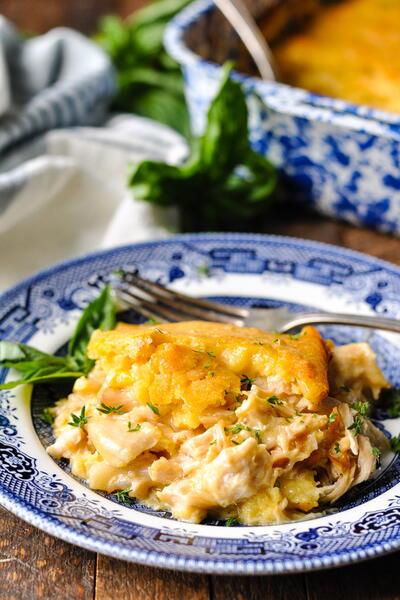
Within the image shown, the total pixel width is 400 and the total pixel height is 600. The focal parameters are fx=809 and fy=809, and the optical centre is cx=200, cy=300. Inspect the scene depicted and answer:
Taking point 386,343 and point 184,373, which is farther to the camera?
point 386,343

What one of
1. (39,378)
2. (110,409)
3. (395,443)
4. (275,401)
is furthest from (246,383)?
(39,378)

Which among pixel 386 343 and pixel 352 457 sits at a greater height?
pixel 352 457

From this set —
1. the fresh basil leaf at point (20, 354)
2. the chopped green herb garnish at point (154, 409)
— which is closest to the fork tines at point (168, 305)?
the fresh basil leaf at point (20, 354)

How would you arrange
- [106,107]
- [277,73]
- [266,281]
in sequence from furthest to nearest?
[106,107] → [277,73] → [266,281]

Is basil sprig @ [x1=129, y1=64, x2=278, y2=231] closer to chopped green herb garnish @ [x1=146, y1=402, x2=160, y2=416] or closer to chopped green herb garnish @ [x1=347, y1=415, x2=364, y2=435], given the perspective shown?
chopped green herb garnish @ [x1=146, y1=402, x2=160, y2=416]

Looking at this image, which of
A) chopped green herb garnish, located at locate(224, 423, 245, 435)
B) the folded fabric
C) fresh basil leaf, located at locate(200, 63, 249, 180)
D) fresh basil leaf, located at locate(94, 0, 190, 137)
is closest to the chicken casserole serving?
chopped green herb garnish, located at locate(224, 423, 245, 435)

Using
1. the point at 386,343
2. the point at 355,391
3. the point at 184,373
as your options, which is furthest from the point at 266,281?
the point at 184,373

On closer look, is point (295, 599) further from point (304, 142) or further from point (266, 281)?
point (304, 142)

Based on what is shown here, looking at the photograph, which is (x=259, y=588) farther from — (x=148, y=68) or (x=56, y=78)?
(x=148, y=68)
